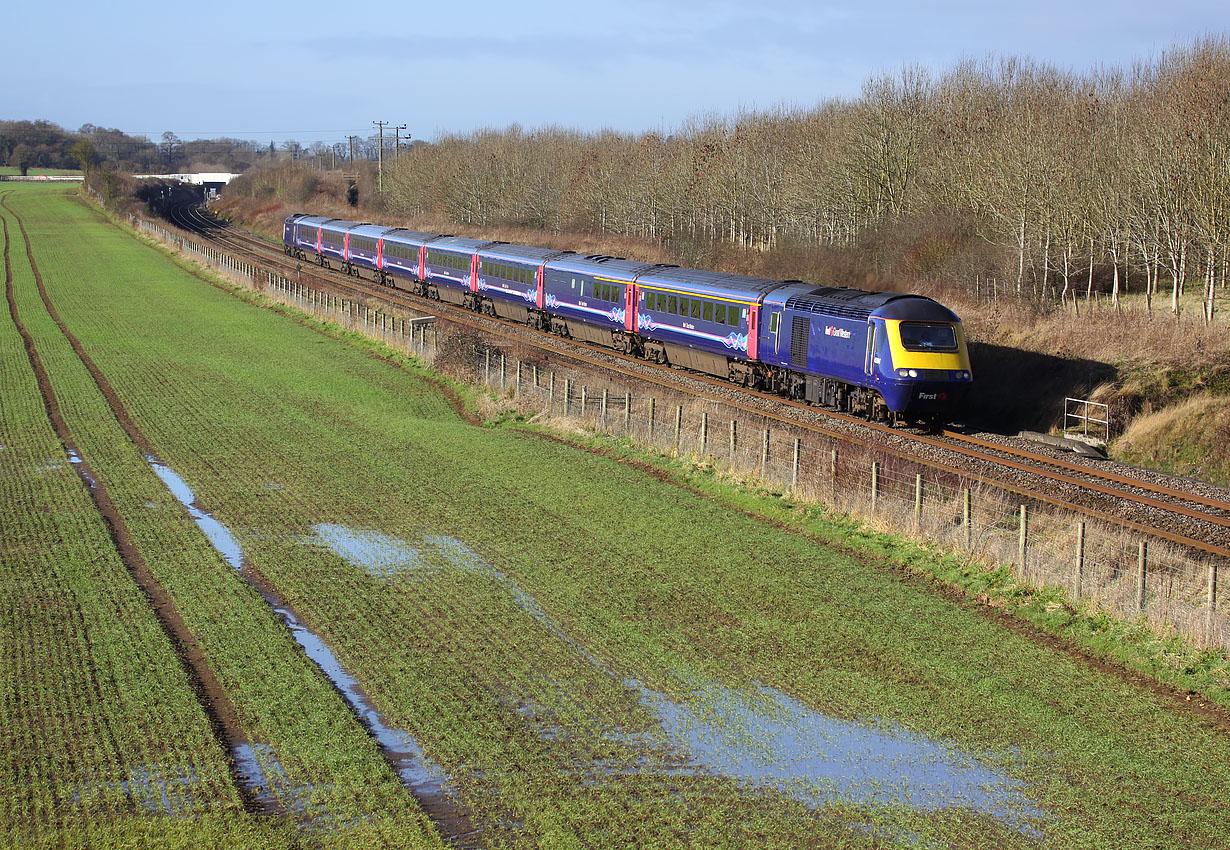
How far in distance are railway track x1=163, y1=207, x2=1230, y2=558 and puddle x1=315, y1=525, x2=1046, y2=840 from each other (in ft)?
26.6

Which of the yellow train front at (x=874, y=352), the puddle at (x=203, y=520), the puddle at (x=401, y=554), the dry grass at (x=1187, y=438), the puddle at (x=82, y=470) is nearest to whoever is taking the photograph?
the puddle at (x=401, y=554)

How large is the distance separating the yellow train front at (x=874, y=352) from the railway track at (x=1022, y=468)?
62 centimetres

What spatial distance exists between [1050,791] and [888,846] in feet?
6.84

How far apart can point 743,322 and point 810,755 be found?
21.1m

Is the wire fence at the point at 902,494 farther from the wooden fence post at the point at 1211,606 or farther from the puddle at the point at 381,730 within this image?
the puddle at the point at 381,730

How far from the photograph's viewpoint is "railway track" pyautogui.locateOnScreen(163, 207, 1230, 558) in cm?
1942

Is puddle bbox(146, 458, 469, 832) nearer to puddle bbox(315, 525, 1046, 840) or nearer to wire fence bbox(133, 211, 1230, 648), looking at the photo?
puddle bbox(315, 525, 1046, 840)

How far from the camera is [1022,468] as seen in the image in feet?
74.7

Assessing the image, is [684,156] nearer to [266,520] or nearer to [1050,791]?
[266,520]

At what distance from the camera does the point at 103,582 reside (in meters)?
15.7

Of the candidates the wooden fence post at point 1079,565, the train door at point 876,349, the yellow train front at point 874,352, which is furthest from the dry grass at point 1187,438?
the wooden fence post at point 1079,565

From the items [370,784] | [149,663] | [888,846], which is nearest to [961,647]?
[888,846]

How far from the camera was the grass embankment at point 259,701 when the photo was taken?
9430 mm

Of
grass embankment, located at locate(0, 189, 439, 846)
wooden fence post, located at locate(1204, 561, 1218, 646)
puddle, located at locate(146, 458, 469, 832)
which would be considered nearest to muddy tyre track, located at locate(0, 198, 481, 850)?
puddle, located at locate(146, 458, 469, 832)
